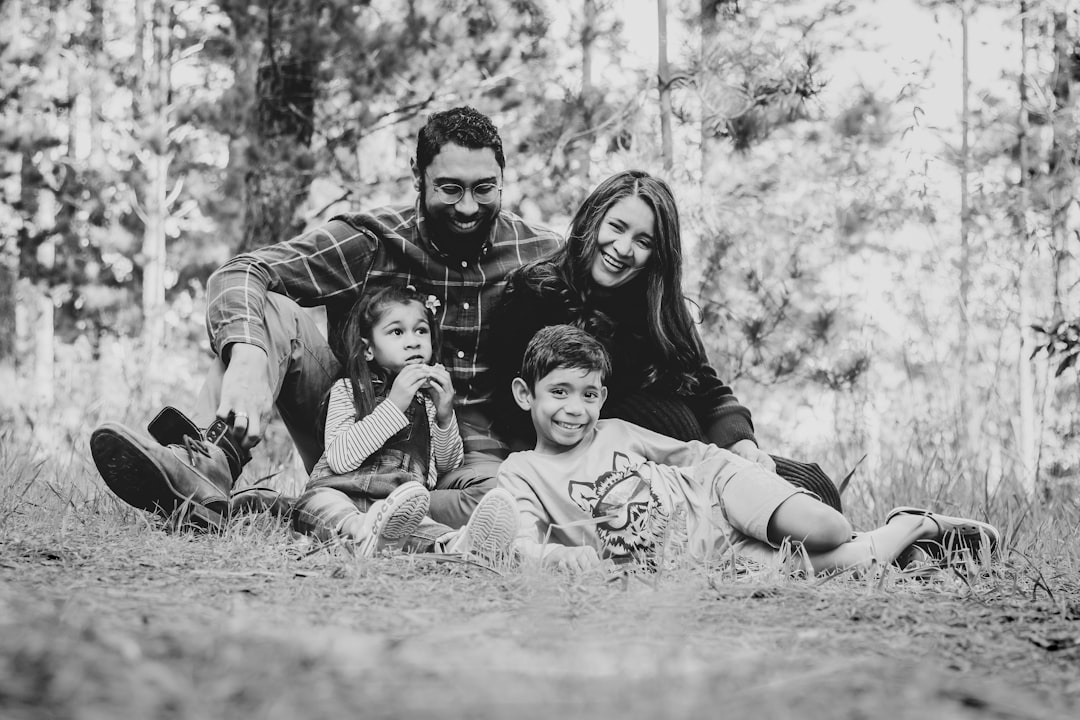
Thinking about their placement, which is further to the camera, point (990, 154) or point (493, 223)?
point (990, 154)

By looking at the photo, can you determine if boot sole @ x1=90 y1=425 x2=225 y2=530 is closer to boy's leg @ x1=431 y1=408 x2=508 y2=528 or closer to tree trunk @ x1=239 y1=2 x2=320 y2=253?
boy's leg @ x1=431 y1=408 x2=508 y2=528

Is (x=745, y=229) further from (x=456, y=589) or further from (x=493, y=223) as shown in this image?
(x=456, y=589)

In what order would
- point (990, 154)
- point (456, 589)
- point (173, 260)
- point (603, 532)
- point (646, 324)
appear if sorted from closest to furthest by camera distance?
1. point (456, 589)
2. point (603, 532)
3. point (646, 324)
4. point (990, 154)
5. point (173, 260)

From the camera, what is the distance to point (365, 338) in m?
3.02

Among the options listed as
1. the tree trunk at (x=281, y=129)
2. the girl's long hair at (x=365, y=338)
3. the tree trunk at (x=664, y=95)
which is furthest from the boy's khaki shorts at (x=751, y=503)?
the tree trunk at (x=281, y=129)

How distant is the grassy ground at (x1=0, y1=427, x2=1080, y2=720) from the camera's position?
2.99 ft

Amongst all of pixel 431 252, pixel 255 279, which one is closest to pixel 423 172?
pixel 431 252

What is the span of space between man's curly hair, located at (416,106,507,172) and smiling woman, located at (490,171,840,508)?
1.26 ft

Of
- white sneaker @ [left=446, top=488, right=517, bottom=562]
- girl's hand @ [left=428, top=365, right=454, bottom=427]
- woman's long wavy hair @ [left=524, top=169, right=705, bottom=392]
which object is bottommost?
white sneaker @ [left=446, top=488, right=517, bottom=562]

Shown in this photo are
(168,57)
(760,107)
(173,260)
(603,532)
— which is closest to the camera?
(603,532)

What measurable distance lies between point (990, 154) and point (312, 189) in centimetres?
510

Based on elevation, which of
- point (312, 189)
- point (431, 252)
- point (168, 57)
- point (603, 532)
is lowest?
point (603, 532)

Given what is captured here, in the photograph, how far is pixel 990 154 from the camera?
792 cm

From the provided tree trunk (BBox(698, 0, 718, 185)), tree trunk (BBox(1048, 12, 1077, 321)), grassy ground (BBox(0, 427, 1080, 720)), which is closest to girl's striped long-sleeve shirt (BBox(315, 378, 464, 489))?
grassy ground (BBox(0, 427, 1080, 720))
